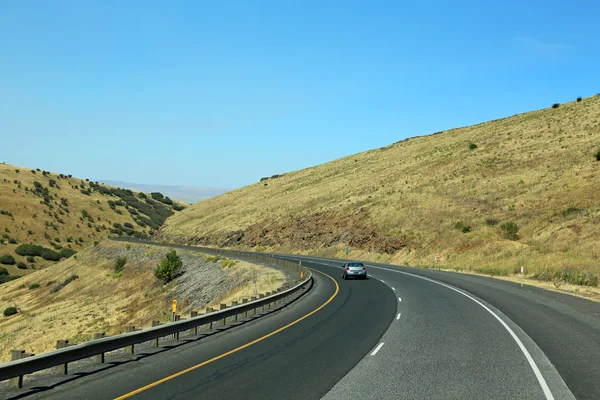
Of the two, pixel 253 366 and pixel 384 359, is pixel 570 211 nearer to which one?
pixel 384 359

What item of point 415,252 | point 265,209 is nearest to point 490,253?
point 415,252

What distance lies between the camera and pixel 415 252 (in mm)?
59562

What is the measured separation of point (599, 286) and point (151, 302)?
32.0m

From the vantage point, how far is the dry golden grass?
3762 cm

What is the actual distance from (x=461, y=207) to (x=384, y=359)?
188 ft

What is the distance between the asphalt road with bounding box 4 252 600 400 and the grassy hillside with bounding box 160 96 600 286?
56.2 ft

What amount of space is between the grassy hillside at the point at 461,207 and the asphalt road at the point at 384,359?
17134 millimetres

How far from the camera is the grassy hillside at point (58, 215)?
312ft

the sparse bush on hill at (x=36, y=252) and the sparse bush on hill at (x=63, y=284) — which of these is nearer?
the sparse bush on hill at (x=63, y=284)

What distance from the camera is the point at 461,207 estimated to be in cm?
6656

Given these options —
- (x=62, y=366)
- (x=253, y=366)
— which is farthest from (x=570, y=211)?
(x=62, y=366)

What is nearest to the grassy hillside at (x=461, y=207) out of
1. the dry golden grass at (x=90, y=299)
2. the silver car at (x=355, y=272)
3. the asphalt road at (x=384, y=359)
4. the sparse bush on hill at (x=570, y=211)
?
the sparse bush on hill at (x=570, y=211)

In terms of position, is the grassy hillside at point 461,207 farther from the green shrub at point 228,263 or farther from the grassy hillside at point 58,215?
the green shrub at point 228,263

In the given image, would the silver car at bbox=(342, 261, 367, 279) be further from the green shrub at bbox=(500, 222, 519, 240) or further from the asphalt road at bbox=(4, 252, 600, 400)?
the green shrub at bbox=(500, 222, 519, 240)
